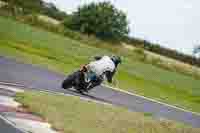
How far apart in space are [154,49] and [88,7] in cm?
939

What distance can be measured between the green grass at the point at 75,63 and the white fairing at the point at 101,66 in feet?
25.2

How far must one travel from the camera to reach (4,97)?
49.6 feet

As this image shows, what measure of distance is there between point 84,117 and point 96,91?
9.76 m

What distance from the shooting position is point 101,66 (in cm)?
2078

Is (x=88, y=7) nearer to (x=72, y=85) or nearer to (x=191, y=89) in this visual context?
(x=191, y=89)

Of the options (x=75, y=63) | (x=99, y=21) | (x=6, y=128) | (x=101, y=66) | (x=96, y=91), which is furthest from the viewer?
(x=99, y=21)

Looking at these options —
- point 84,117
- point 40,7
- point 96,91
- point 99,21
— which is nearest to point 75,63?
point 96,91

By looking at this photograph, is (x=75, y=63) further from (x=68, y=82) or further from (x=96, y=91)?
(x=68, y=82)

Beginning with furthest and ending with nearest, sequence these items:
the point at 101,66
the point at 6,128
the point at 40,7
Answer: the point at 40,7 → the point at 101,66 → the point at 6,128

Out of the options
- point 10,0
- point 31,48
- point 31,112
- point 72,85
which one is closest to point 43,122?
point 31,112

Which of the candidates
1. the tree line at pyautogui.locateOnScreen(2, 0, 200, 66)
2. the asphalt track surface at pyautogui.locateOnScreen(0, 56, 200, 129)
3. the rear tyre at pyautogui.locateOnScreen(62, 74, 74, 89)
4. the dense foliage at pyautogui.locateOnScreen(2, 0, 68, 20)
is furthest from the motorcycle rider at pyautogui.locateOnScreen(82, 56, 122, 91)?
the dense foliage at pyautogui.locateOnScreen(2, 0, 68, 20)

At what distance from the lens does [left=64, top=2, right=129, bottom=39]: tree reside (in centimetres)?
7000

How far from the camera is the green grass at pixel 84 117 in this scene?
43.4 feet

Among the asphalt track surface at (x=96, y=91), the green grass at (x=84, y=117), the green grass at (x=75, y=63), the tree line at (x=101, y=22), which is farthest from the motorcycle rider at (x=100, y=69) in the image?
the tree line at (x=101, y=22)
